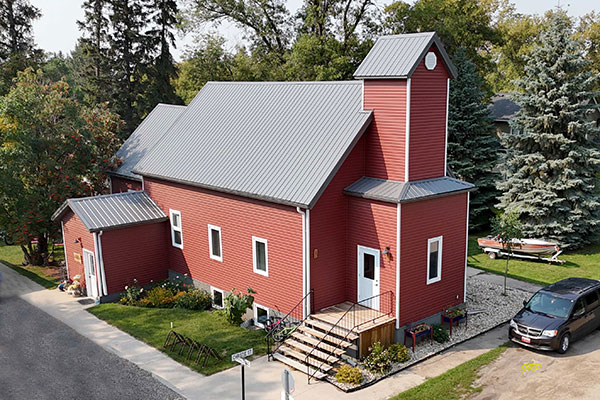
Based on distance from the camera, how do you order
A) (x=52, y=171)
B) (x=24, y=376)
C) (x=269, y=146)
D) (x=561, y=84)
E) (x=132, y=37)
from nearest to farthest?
1. (x=24, y=376)
2. (x=269, y=146)
3. (x=52, y=171)
4. (x=561, y=84)
5. (x=132, y=37)

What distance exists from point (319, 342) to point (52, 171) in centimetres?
1627

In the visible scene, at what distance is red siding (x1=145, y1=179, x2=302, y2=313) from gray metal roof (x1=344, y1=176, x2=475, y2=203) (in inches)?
A: 89.1

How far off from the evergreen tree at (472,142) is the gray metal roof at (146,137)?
1606 cm

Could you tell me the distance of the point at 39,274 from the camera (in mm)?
25812

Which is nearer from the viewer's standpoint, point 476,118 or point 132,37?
point 476,118

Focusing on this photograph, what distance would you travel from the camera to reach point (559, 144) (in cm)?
2753

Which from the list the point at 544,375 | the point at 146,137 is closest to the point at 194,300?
the point at 146,137

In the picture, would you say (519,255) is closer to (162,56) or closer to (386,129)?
(386,129)

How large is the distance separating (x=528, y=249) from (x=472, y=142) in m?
7.95

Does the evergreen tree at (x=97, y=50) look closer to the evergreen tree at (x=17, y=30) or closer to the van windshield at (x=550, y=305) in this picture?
the evergreen tree at (x=17, y=30)

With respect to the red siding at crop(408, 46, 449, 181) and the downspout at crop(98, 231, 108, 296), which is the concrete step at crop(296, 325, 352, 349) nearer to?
the red siding at crop(408, 46, 449, 181)

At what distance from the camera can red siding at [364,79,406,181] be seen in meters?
16.5

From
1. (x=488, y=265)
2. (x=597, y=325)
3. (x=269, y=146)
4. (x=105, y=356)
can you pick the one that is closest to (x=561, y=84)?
(x=488, y=265)

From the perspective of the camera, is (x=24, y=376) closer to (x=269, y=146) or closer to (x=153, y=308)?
(x=153, y=308)
